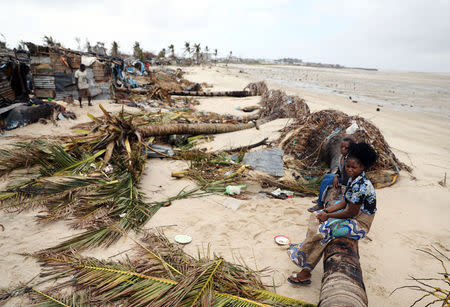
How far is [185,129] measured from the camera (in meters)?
6.61

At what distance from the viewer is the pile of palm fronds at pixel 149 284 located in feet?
6.13

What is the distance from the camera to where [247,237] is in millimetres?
3166

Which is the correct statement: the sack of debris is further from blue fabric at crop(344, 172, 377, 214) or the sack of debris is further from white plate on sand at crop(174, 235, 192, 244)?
blue fabric at crop(344, 172, 377, 214)

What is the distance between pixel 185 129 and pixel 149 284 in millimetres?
4979

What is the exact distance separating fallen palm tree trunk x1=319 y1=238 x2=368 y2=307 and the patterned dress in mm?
76

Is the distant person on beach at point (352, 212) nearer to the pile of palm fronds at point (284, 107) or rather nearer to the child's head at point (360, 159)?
the child's head at point (360, 159)

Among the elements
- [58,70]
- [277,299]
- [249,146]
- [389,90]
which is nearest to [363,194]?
[277,299]

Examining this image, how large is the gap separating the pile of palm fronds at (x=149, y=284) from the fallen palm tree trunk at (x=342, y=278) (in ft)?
1.06

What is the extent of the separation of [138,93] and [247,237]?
41.1 feet

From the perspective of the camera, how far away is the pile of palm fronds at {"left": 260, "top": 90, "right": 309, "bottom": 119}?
8.94 m

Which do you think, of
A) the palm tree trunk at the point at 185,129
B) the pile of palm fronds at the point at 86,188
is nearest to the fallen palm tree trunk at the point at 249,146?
the palm tree trunk at the point at 185,129

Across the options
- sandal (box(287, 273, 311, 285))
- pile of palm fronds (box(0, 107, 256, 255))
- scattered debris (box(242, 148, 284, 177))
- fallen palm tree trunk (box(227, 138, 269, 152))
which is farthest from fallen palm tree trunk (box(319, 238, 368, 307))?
fallen palm tree trunk (box(227, 138, 269, 152))

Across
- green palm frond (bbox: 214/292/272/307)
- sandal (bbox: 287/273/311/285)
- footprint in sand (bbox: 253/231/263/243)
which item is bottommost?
footprint in sand (bbox: 253/231/263/243)

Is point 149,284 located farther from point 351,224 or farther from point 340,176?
point 340,176
